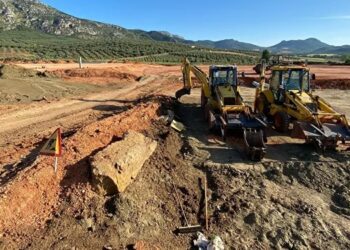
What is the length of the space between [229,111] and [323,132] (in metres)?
3.27

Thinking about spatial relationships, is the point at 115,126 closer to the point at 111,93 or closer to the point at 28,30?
the point at 111,93

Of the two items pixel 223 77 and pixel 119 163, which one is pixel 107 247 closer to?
pixel 119 163

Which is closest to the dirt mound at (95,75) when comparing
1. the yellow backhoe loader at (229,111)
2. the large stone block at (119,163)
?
the yellow backhoe loader at (229,111)

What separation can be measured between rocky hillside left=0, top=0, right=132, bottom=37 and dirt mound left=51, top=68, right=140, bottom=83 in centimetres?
9181

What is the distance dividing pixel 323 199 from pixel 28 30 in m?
123

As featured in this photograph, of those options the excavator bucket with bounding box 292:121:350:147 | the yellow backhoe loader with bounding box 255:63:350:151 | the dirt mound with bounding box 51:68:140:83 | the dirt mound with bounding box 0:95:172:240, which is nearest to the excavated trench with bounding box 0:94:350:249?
the dirt mound with bounding box 0:95:172:240

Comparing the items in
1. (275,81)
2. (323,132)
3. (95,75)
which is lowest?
(95,75)

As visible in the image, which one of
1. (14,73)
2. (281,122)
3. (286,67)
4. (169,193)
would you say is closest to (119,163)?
(169,193)

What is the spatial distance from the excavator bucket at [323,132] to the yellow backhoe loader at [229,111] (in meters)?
1.16

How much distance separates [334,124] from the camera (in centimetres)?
1406

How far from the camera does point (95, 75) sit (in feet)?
110

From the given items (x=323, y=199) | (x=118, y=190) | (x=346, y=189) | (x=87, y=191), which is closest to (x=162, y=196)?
(x=118, y=190)

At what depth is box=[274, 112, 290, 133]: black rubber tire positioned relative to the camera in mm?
15573

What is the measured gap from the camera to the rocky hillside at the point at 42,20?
130 m
